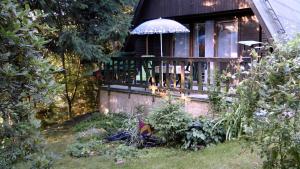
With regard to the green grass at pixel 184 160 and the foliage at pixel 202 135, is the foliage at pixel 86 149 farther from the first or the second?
the foliage at pixel 202 135

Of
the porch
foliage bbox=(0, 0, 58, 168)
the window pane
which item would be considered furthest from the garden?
the window pane

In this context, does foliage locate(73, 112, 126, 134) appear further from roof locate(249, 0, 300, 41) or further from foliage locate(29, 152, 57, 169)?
foliage locate(29, 152, 57, 169)

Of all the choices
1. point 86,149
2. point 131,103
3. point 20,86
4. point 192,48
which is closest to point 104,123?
point 131,103

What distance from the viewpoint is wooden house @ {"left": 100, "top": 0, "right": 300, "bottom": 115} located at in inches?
343

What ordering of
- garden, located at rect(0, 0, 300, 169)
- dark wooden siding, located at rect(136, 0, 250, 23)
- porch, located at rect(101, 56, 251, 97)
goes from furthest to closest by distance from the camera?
1. dark wooden siding, located at rect(136, 0, 250, 23)
2. porch, located at rect(101, 56, 251, 97)
3. garden, located at rect(0, 0, 300, 169)

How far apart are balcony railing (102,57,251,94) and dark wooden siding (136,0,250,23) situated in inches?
68.0

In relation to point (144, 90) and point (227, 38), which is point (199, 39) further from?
point (144, 90)

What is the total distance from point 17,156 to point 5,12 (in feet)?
4.10

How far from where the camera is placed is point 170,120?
6703 mm

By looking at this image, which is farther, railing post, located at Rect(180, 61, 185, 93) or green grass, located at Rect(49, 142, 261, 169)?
railing post, located at Rect(180, 61, 185, 93)

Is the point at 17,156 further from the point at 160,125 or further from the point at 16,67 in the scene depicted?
the point at 160,125

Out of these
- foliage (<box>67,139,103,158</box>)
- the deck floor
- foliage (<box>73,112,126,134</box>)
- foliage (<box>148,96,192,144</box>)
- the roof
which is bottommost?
foliage (<box>67,139,103,158</box>)

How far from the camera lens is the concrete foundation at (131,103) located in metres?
8.43

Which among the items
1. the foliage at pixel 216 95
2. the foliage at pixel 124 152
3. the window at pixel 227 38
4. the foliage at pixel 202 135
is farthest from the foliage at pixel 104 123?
the window at pixel 227 38
